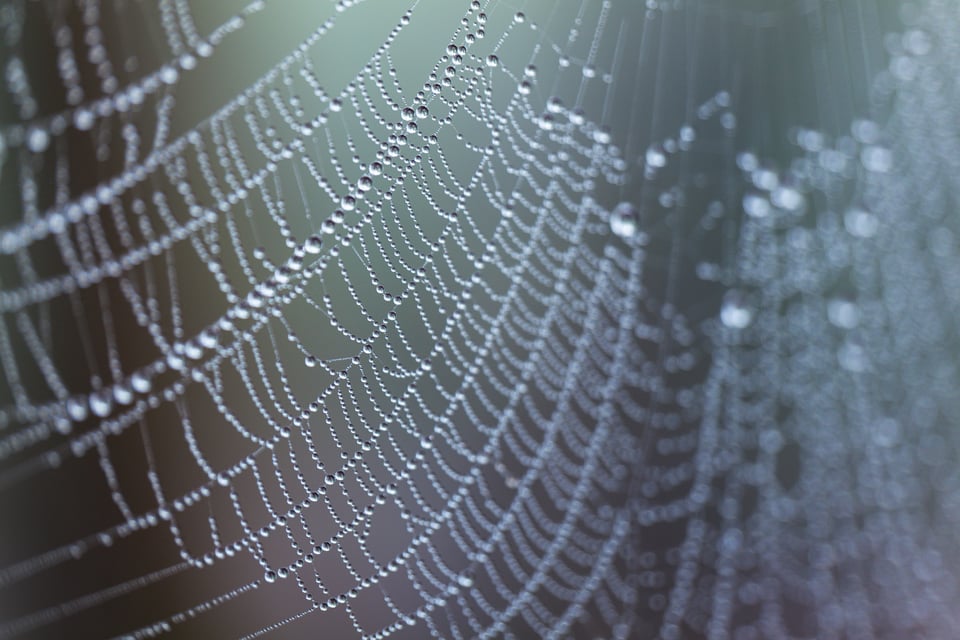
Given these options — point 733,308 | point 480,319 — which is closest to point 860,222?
point 733,308

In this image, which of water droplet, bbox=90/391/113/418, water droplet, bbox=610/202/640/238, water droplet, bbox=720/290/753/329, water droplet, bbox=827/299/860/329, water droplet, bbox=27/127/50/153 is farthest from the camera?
water droplet, bbox=827/299/860/329

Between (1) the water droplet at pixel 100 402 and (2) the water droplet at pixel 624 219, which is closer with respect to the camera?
(1) the water droplet at pixel 100 402

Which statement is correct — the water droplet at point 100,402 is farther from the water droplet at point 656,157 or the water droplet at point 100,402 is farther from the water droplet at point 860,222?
the water droplet at point 860,222

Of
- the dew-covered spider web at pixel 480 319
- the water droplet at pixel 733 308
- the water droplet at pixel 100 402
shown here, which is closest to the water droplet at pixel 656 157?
the dew-covered spider web at pixel 480 319

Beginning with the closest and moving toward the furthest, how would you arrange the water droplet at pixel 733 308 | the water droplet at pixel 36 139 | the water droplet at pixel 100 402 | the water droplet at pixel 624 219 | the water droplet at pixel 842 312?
the water droplet at pixel 36 139 < the water droplet at pixel 100 402 < the water droplet at pixel 624 219 < the water droplet at pixel 733 308 < the water droplet at pixel 842 312

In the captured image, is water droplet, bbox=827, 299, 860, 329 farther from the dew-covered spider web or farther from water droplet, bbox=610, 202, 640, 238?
water droplet, bbox=610, 202, 640, 238

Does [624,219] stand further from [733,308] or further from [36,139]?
[36,139]

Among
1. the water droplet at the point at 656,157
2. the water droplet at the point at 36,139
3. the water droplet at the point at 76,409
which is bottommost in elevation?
the water droplet at the point at 76,409

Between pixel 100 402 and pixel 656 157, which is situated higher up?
pixel 656 157

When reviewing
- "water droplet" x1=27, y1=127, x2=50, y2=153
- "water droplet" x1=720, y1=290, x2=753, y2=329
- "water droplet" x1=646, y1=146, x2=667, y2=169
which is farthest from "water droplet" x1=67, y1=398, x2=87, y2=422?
"water droplet" x1=720, y1=290, x2=753, y2=329
